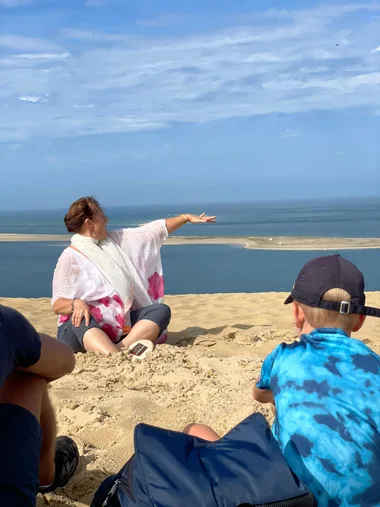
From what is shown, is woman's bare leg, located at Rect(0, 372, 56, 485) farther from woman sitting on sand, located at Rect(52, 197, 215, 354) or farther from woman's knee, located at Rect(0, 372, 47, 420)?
woman sitting on sand, located at Rect(52, 197, 215, 354)

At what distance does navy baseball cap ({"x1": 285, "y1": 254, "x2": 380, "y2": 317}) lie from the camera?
216 cm

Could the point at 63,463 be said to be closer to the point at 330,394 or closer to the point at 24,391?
the point at 24,391

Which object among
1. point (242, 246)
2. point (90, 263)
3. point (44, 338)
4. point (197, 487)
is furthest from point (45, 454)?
point (242, 246)

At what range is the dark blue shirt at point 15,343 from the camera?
1850mm

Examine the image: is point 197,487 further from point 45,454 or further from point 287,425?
point 45,454

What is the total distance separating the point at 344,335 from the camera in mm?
2119

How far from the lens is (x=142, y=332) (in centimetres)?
496

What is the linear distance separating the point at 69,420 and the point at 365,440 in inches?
79.0

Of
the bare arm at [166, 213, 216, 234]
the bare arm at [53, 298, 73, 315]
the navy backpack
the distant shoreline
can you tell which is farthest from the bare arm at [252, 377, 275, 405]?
the distant shoreline

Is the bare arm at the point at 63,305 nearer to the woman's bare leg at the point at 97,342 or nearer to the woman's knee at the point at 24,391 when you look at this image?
the woman's bare leg at the point at 97,342

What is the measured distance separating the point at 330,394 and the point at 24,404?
42.3 inches

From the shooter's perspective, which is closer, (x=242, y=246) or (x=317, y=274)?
(x=317, y=274)

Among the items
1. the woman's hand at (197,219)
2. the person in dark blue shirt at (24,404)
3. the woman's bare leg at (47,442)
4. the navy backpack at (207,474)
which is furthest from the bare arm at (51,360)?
the woman's hand at (197,219)

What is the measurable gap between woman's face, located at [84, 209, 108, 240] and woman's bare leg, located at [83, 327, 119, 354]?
85cm
